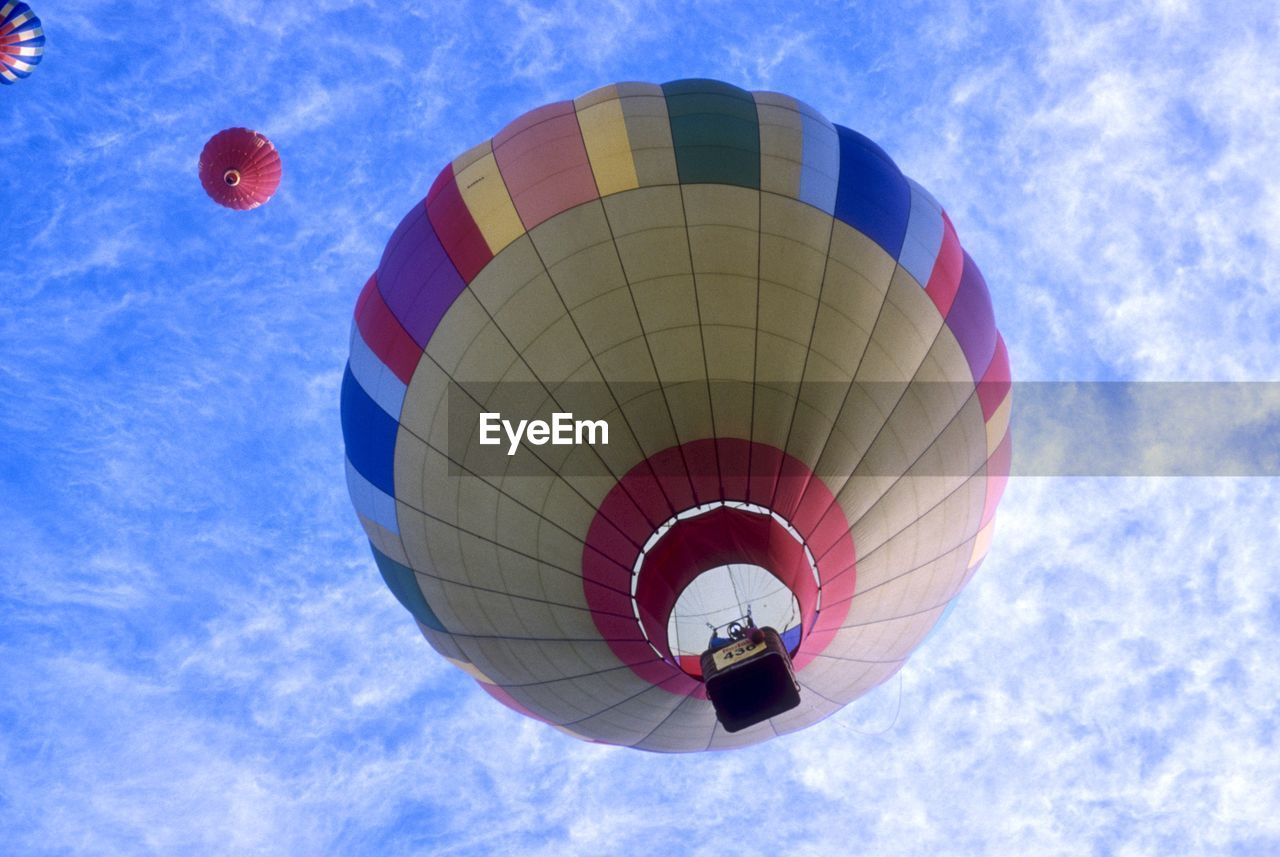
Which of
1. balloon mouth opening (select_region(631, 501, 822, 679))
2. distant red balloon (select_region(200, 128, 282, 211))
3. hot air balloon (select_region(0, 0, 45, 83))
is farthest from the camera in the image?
hot air balloon (select_region(0, 0, 45, 83))

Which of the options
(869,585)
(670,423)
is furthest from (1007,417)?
(670,423)

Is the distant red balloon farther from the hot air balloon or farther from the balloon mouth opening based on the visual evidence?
the balloon mouth opening

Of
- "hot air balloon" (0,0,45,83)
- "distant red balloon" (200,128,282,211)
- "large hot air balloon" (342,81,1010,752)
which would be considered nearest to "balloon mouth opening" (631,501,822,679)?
"large hot air balloon" (342,81,1010,752)

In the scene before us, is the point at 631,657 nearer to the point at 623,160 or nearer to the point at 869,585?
the point at 869,585

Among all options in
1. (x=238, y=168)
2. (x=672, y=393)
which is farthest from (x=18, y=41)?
(x=672, y=393)

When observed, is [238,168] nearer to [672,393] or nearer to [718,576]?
[672,393]
